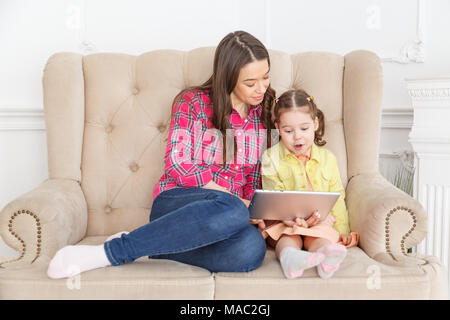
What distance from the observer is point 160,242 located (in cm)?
138

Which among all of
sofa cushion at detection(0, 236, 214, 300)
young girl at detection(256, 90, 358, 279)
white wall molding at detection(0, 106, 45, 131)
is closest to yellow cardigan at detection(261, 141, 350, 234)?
young girl at detection(256, 90, 358, 279)

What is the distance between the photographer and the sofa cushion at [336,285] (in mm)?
1312

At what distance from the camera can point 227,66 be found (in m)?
1.74

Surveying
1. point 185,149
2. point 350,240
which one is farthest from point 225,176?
point 350,240

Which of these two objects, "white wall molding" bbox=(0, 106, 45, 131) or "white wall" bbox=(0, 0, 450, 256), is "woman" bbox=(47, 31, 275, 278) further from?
"white wall molding" bbox=(0, 106, 45, 131)

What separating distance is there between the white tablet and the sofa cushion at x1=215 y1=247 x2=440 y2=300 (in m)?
0.24

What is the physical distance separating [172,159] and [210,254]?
0.43 metres

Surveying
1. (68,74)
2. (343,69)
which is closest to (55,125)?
(68,74)

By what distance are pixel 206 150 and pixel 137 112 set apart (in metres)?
0.37

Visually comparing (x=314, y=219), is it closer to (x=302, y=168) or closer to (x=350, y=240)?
(x=350, y=240)

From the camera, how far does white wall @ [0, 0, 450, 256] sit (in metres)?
2.21

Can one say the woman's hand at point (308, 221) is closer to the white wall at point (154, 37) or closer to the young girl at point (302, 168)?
the young girl at point (302, 168)

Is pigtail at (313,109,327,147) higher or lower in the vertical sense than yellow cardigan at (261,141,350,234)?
higher

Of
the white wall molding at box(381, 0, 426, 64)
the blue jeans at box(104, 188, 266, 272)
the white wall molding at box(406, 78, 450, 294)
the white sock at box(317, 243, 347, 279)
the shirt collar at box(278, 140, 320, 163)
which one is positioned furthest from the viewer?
the white wall molding at box(381, 0, 426, 64)
